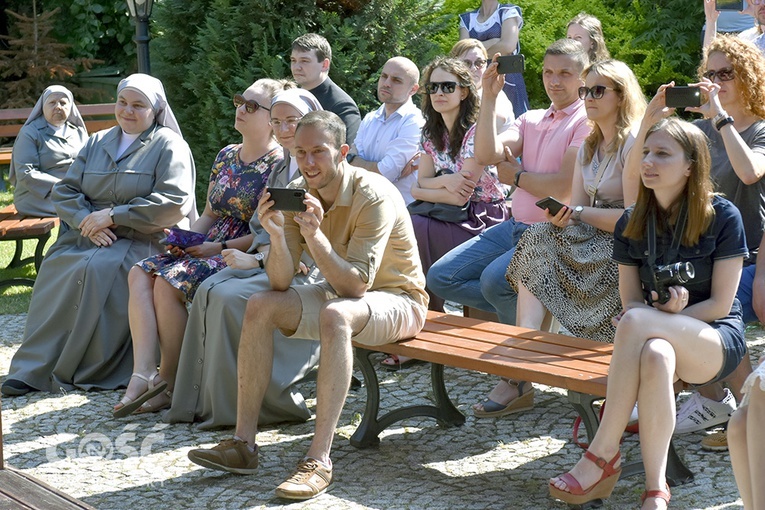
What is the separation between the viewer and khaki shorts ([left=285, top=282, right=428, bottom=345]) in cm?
461

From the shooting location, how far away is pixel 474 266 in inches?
224

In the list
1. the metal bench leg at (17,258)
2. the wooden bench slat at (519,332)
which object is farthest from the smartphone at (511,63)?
the metal bench leg at (17,258)

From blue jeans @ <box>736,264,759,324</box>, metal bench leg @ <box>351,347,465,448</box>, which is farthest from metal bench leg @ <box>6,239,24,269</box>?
blue jeans @ <box>736,264,759,324</box>

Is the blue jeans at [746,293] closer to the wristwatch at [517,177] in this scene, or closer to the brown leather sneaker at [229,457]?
the wristwatch at [517,177]

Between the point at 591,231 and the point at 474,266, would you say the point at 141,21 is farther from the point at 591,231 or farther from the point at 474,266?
the point at 591,231

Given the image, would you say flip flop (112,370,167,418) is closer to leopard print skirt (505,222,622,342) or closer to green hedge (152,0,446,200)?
leopard print skirt (505,222,622,342)

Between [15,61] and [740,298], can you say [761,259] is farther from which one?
[15,61]

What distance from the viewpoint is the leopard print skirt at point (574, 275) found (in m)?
4.80

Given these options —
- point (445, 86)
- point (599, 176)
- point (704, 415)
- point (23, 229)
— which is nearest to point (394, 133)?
point (445, 86)

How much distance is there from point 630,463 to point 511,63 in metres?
2.13

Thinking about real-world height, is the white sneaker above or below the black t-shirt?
below

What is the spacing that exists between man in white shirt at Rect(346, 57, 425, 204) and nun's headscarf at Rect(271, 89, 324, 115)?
844 millimetres

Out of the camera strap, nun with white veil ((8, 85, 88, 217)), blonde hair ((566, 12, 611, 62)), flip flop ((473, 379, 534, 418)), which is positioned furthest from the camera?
nun with white veil ((8, 85, 88, 217))

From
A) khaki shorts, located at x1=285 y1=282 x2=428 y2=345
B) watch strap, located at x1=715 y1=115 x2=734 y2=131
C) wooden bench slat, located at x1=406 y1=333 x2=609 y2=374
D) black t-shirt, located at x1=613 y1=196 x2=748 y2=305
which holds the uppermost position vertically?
watch strap, located at x1=715 y1=115 x2=734 y2=131
